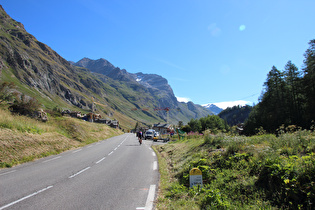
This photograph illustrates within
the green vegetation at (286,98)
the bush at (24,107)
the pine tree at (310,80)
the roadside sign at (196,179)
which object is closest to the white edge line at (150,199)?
the roadside sign at (196,179)

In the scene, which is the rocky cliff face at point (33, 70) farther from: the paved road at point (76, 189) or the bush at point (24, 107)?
the paved road at point (76, 189)

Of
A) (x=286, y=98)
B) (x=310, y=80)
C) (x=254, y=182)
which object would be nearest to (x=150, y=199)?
(x=254, y=182)

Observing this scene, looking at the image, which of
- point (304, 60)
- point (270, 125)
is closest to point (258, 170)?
point (304, 60)

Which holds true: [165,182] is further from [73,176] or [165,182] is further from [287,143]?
[287,143]

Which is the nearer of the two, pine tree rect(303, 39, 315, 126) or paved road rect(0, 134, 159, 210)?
paved road rect(0, 134, 159, 210)

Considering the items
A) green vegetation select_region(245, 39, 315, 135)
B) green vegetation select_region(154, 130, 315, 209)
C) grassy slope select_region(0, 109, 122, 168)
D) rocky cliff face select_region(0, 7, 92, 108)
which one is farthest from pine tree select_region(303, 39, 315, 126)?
rocky cliff face select_region(0, 7, 92, 108)

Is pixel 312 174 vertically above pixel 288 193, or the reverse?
pixel 312 174

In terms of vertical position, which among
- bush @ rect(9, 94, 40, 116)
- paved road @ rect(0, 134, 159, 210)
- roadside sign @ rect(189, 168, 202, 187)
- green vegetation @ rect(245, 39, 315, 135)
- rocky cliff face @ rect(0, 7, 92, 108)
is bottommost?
paved road @ rect(0, 134, 159, 210)

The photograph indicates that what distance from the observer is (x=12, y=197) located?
5250 mm

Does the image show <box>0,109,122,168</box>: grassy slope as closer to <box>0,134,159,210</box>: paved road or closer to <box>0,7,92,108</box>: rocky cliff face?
<box>0,134,159,210</box>: paved road

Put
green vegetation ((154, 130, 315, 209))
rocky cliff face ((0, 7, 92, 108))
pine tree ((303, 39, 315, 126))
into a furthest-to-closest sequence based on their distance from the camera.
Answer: rocky cliff face ((0, 7, 92, 108)) < pine tree ((303, 39, 315, 126)) < green vegetation ((154, 130, 315, 209))

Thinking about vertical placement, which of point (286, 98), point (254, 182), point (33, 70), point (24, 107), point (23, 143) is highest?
point (33, 70)

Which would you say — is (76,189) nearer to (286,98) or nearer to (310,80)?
(310,80)

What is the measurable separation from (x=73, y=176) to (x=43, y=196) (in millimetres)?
2402
